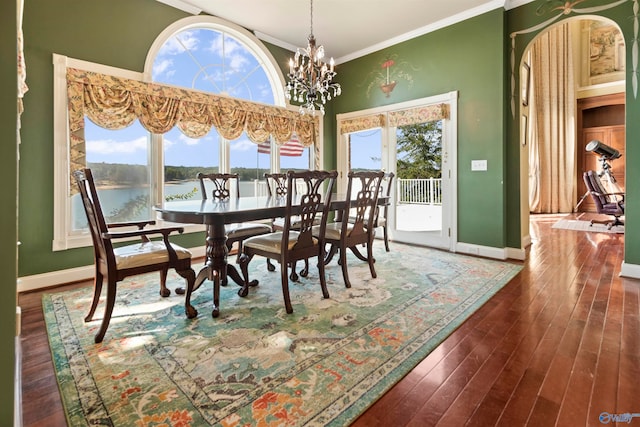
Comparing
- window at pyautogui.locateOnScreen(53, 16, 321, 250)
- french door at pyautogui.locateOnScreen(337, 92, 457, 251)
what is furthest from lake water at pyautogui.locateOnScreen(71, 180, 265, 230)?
french door at pyautogui.locateOnScreen(337, 92, 457, 251)

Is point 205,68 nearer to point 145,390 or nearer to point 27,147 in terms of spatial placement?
point 27,147

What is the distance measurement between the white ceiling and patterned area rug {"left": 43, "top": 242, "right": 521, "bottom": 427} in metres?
3.32

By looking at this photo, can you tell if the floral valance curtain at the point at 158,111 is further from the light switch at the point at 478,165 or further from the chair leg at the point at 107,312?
the light switch at the point at 478,165

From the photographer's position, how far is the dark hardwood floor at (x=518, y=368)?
4.23 feet

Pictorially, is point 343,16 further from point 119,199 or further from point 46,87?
point 119,199

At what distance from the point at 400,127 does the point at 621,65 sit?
278 inches

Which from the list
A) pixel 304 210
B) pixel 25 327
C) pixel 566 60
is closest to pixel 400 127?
pixel 304 210

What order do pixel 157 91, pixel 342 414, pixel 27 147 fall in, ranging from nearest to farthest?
pixel 342 414 → pixel 27 147 → pixel 157 91

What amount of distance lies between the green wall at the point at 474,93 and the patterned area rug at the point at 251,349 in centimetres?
129

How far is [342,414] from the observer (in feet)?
4.23
